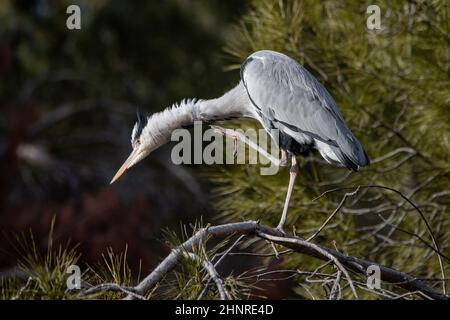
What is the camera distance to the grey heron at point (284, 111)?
2131mm

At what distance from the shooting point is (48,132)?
5.83 m

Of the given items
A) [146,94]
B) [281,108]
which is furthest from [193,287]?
[146,94]

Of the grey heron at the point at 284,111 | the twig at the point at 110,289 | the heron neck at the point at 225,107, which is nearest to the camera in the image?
the twig at the point at 110,289

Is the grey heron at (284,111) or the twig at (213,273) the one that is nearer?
the twig at (213,273)

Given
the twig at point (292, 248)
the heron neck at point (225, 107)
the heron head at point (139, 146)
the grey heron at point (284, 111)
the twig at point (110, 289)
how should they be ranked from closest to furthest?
the twig at point (110, 289)
the twig at point (292, 248)
the grey heron at point (284, 111)
the heron neck at point (225, 107)
the heron head at point (139, 146)

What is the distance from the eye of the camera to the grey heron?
213cm

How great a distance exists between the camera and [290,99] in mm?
2291

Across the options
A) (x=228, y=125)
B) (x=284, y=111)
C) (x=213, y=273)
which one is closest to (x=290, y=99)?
(x=284, y=111)

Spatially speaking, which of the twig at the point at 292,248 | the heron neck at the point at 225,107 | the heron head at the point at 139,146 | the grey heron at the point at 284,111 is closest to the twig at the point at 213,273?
the twig at the point at 292,248

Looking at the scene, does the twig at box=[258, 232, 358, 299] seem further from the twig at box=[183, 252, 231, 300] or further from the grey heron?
the grey heron

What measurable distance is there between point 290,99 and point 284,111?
5 cm

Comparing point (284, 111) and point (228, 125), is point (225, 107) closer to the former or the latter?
point (284, 111)

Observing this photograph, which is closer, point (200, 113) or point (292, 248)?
point (292, 248)

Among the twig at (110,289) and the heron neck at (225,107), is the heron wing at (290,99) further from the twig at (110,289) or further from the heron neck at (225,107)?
the twig at (110,289)
